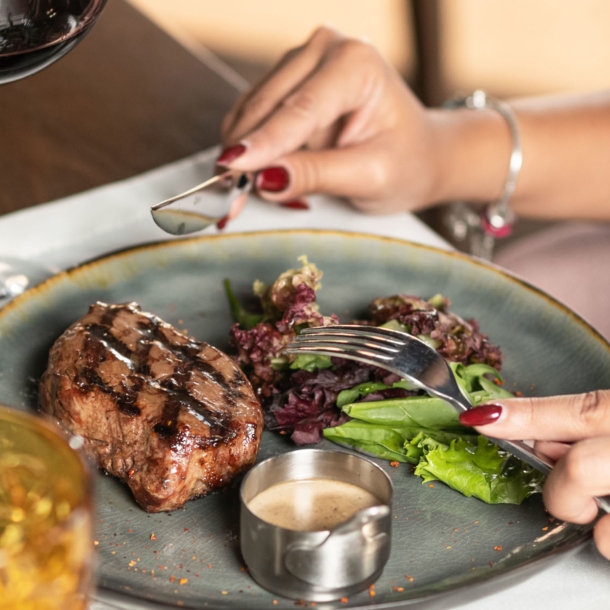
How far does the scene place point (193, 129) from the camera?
2.88 meters

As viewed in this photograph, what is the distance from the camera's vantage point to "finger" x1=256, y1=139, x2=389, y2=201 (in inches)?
93.2

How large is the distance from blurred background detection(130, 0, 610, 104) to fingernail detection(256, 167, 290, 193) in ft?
10.5

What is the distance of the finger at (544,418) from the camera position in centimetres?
138

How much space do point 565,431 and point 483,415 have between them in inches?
5.9

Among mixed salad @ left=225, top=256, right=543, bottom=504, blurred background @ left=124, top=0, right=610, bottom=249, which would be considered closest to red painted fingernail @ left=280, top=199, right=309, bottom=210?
mixed salad @ left=225, top=256, right=543, bottom=504

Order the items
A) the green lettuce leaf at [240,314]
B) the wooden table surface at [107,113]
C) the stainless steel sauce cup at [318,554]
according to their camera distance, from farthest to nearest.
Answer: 1. the wooden table surface at [107,113]
2. the green lettuce leaf at [240,314]
3. the stainless steel sauce cup at [318,554]

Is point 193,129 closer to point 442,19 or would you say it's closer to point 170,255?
point 170,255

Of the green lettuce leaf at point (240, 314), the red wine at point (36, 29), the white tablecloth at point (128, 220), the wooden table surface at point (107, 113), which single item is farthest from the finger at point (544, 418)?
the wooden table surface at point (107, 113)

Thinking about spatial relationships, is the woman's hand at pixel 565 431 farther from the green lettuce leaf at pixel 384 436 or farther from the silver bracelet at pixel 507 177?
the silver bracelet at pixel 507 177

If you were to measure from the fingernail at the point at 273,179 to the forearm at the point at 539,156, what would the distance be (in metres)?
0.63

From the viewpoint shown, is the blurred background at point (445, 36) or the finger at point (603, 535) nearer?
the finger at point (603, 535)

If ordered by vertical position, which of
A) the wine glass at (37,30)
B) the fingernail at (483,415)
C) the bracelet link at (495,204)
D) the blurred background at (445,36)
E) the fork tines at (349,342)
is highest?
the wine glass at (37,30)

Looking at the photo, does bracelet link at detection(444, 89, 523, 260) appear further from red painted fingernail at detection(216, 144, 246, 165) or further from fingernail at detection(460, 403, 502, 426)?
fingernail at detection(460, 403, 502, 426)

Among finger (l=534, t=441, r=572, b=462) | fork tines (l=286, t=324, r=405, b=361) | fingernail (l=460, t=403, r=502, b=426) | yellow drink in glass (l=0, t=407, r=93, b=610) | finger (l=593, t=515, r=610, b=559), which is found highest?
yellow drink in glass (l=0, t=407, r=93, b=610)
